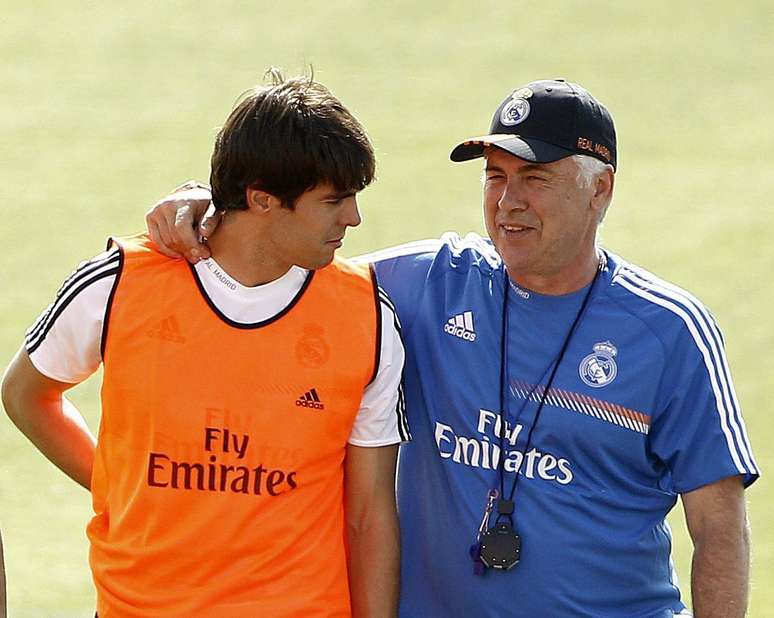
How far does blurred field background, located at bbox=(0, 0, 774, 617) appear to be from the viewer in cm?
798

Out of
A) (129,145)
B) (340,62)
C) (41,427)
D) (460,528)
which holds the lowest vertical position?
(460,528)

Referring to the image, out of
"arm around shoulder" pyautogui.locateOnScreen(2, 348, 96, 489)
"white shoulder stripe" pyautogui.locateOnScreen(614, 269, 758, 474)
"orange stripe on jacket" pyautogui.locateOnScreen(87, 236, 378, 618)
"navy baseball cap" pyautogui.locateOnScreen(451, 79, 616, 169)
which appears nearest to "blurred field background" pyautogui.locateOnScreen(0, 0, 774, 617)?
"arm around shoulder" pyautogui.locateOnScreen(2, 348, 96, 489)

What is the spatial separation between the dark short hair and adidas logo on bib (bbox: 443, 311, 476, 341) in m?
0.57

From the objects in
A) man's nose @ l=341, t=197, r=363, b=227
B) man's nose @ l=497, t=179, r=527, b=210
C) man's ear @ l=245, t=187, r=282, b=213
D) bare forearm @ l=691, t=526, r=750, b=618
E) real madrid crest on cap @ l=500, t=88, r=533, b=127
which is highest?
real madrid crest on cap @ l=500, t=88, r=533, b=127

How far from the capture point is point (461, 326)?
3.62 metres

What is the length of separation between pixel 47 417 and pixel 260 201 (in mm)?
774

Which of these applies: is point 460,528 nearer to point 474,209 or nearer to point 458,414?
point 458,414

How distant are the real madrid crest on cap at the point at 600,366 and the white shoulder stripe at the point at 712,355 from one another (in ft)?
0.52

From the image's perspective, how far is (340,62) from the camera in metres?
10.8

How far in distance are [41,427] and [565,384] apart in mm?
1224

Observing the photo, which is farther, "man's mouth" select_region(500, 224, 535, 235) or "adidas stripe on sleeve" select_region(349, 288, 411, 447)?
"man's mouth" select_region(500, 224, 535, 235)

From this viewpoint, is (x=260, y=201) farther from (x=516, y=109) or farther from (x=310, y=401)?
(x=516, y=109)

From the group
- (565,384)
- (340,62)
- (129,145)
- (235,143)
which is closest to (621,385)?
(565,384)

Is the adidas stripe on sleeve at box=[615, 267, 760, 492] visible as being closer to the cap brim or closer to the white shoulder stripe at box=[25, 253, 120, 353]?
the cap brim
